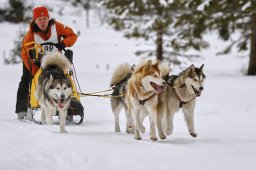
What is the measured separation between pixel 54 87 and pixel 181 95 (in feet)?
6.00

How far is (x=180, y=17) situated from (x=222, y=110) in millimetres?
7764

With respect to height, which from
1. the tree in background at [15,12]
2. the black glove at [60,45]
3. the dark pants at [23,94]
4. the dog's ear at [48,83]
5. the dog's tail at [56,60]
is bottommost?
the dark pants at [23,94]

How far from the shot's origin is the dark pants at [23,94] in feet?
24.8

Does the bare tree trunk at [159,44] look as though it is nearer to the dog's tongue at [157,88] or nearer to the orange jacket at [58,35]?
the orange jacket at [58,35]

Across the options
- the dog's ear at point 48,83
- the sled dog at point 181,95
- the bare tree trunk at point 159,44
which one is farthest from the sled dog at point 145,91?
the bare tree trunk at point 159,44

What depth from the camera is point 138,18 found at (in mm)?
19844

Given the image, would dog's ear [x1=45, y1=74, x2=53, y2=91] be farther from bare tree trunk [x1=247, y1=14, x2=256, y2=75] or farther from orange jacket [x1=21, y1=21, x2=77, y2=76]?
bare tree trunk [x1=247, y1=14, x2=256, y2=75]

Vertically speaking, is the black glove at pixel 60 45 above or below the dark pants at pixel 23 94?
above

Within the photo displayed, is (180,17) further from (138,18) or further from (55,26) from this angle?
(55,26)

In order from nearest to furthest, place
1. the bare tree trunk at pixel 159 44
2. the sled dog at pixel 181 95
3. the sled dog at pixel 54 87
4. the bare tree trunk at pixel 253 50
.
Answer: the sled dog at pixel 181 95
the sled dog at pixel 54 87
the bare tree trunk at pixel 253 50
the bare tree trunk at pixel 159 44

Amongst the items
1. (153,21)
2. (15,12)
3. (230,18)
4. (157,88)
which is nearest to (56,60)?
(157,88)

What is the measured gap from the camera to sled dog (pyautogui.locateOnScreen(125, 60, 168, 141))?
5680 millimetres

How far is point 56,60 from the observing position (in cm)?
665

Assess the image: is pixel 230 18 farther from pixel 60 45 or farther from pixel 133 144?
pixel 133 144
